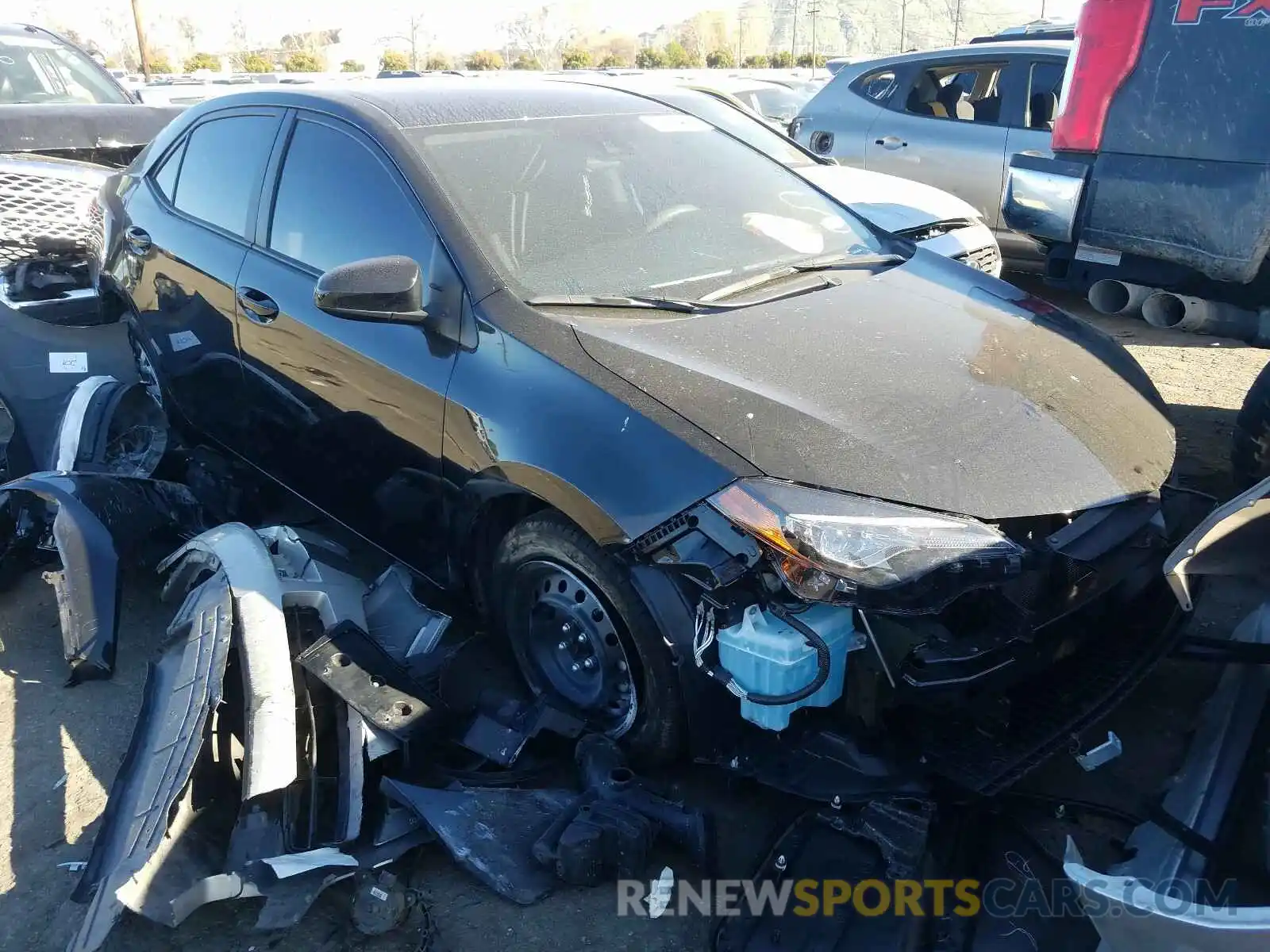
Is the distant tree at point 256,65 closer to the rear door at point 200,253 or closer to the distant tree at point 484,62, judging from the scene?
the distant tree at point 484,62

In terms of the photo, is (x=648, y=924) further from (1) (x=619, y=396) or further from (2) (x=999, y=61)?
(2) (x=999, y=61)

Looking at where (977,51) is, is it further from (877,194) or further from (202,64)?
(202,64)

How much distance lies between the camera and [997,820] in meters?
2.38

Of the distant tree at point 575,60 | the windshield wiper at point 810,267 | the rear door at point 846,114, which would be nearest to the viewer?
the windshield wiper at point 810,267

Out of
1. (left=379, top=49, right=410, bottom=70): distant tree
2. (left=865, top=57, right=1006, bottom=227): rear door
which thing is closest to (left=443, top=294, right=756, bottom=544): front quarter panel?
(left=865, top=57, right=1006, bottom=227): rear door

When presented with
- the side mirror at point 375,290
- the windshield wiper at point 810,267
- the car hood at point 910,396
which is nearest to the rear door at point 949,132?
the windshield wiper at point 810,267

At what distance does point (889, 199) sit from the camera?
568cm

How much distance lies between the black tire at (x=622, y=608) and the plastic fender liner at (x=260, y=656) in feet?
2.09

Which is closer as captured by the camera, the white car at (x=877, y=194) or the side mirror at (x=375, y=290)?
the side mirror at (x=375, y=290)

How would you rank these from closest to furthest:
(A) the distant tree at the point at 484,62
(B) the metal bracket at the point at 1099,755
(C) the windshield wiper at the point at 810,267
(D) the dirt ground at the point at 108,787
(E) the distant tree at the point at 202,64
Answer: (D) the dirt ground at the point at 108,787, (B) the metal bracket at the point at 1099,755, (C) the windshield wiper at the point at 810,267, (E) the distant tree at the point at 202,64, (A) the distant tree at the point at 484,62

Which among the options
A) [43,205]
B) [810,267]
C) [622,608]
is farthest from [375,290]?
[43,205]

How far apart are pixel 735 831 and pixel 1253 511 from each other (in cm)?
146

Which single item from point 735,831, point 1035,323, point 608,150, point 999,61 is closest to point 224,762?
point 735,831

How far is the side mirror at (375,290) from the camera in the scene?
269cm
